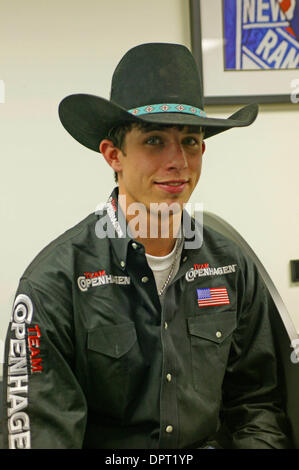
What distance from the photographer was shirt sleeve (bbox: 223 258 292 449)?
1.19 metres

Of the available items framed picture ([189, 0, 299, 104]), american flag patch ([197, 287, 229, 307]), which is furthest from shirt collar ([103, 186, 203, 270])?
framed picture ([189, 0, 299, 104])

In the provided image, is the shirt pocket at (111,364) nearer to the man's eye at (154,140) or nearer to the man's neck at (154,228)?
the man's neck at (154,228)

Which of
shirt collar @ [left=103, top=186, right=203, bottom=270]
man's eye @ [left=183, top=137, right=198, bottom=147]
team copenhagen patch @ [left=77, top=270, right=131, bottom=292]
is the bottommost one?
team copenhagen patch @ [left=77, top=270, right=131, bottom=292]

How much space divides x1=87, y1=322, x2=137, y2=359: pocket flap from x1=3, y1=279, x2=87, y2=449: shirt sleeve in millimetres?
48

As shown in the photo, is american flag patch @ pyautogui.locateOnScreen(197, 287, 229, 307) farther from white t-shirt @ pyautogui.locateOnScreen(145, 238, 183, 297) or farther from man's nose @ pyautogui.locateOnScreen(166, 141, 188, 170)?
man's nose @ pyautogui.locateOnScreen(166, 141, 188, 170)

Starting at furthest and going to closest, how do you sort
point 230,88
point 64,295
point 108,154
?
point 230,88, point 108,154, point 64,295

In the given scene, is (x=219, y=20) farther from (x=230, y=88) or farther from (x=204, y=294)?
(x=204, y=294)

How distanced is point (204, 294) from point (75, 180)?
692 millimetres

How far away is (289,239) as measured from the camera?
1.79 metres

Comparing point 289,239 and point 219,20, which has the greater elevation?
point 219,20

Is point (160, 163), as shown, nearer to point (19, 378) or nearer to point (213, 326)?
point (213, 326)

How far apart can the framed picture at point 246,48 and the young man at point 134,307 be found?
557 mm

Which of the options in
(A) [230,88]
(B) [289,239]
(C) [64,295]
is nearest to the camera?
(C) [64,295]

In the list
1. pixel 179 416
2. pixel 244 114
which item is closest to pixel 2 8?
pixel 244 114
